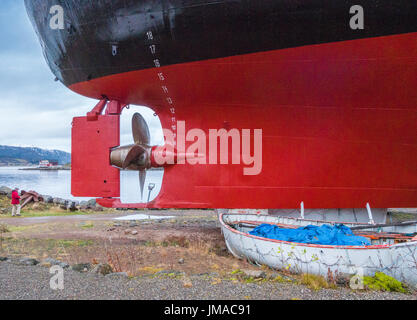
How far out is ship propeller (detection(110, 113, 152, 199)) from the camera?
588 cm

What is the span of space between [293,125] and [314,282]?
2.65 m

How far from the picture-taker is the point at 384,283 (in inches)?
160

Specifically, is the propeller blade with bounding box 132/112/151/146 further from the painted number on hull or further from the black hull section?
the black hull section

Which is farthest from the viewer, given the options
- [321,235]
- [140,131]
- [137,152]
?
[140,131]

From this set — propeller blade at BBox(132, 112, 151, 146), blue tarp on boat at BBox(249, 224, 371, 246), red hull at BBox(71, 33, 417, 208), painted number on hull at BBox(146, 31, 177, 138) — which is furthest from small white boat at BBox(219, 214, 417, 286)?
propeller blade at BBox(132, 112, 151, 146)

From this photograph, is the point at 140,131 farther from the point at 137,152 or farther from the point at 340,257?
the point at 340,257

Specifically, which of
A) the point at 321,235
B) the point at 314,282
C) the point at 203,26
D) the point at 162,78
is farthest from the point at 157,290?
the point at 203,26

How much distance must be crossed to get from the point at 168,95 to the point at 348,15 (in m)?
3.10

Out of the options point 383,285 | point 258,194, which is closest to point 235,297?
point 383,285

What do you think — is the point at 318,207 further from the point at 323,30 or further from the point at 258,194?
the point at 323,30

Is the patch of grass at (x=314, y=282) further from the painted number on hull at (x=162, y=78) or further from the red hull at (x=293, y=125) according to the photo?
the painted number on hull at (x=162, y=78)

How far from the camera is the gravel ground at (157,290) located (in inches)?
142

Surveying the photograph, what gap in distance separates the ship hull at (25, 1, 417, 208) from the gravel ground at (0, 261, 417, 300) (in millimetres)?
1891

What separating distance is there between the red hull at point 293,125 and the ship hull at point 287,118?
17mm
